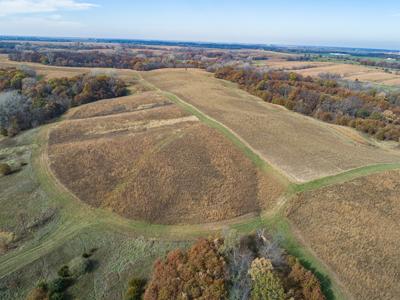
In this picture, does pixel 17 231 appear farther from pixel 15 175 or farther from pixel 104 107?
pixel 104 107

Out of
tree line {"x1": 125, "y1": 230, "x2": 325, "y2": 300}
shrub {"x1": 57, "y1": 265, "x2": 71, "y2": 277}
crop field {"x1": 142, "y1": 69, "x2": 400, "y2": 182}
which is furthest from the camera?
crop field {"x1": 142, "y1": 69, "x2": 400, "y2": 182}

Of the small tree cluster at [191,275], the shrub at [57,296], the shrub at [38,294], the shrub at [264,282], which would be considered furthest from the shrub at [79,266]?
the shrub at [264,282]

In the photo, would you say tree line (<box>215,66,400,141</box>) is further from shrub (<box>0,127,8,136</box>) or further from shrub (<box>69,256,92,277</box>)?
shrub (<box>69,256,92,277</box>)

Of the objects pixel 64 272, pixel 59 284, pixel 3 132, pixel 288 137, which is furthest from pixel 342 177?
pixel 3 132

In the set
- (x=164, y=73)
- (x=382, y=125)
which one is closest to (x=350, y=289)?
(x=382, y=125)

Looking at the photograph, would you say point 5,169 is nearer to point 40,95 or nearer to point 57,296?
point 57,296

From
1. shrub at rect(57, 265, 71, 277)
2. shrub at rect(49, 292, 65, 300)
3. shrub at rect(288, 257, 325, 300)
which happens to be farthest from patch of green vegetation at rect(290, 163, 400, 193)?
shrub at rect(49, 292, 65, 300)

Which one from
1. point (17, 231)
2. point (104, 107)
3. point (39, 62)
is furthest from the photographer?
point (39, 62)

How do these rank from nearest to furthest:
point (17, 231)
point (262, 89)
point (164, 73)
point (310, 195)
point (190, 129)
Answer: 1. point (17, 231)
2. point (310, 195)
3. point (190, 129)
4. point (262, 89)
5. point (164, 73)
